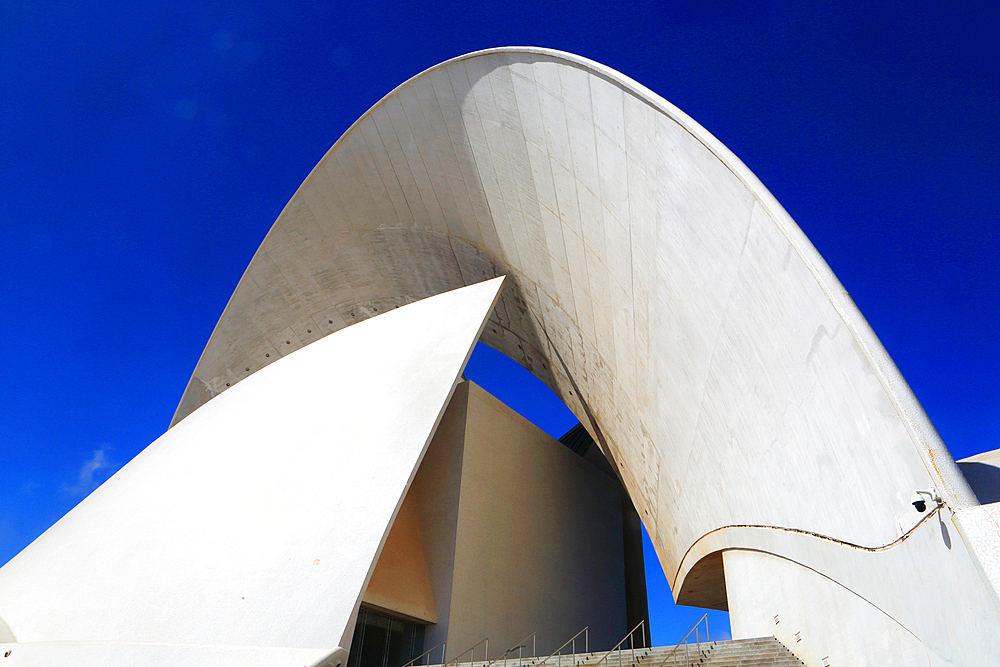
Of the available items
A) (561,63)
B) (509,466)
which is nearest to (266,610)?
(561,63)

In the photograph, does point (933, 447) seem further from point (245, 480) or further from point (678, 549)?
point (245, 480)

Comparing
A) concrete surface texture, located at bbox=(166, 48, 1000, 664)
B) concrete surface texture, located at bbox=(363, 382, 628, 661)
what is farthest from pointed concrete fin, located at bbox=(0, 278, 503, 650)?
concrete surface texture, located at bbox=(363, 382, 628, 661)

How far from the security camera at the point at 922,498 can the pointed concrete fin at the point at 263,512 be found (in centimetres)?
452

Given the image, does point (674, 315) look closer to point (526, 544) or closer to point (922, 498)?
point (922, 498)

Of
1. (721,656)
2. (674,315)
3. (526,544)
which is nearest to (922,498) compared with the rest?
(674,315)

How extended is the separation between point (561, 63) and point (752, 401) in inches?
147

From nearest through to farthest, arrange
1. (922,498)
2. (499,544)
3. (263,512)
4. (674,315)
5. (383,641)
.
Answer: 1. (922,498)
2. (674,315)
3. (263,512)
4. (383,641)
5. (499,544)

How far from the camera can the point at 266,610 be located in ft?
17.5

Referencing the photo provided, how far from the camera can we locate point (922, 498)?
99.1 inches

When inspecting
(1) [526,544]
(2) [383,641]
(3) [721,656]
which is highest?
(1) [526,544]

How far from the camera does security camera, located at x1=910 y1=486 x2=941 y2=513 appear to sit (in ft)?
8.09

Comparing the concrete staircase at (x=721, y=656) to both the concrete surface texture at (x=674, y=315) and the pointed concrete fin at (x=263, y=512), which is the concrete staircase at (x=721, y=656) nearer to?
the concrete surface texture at (x=674, y=315)

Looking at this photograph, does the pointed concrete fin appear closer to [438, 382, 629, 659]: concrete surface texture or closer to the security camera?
[438, 382, 629, 659]: concrete surface texture

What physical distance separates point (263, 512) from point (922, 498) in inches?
239
